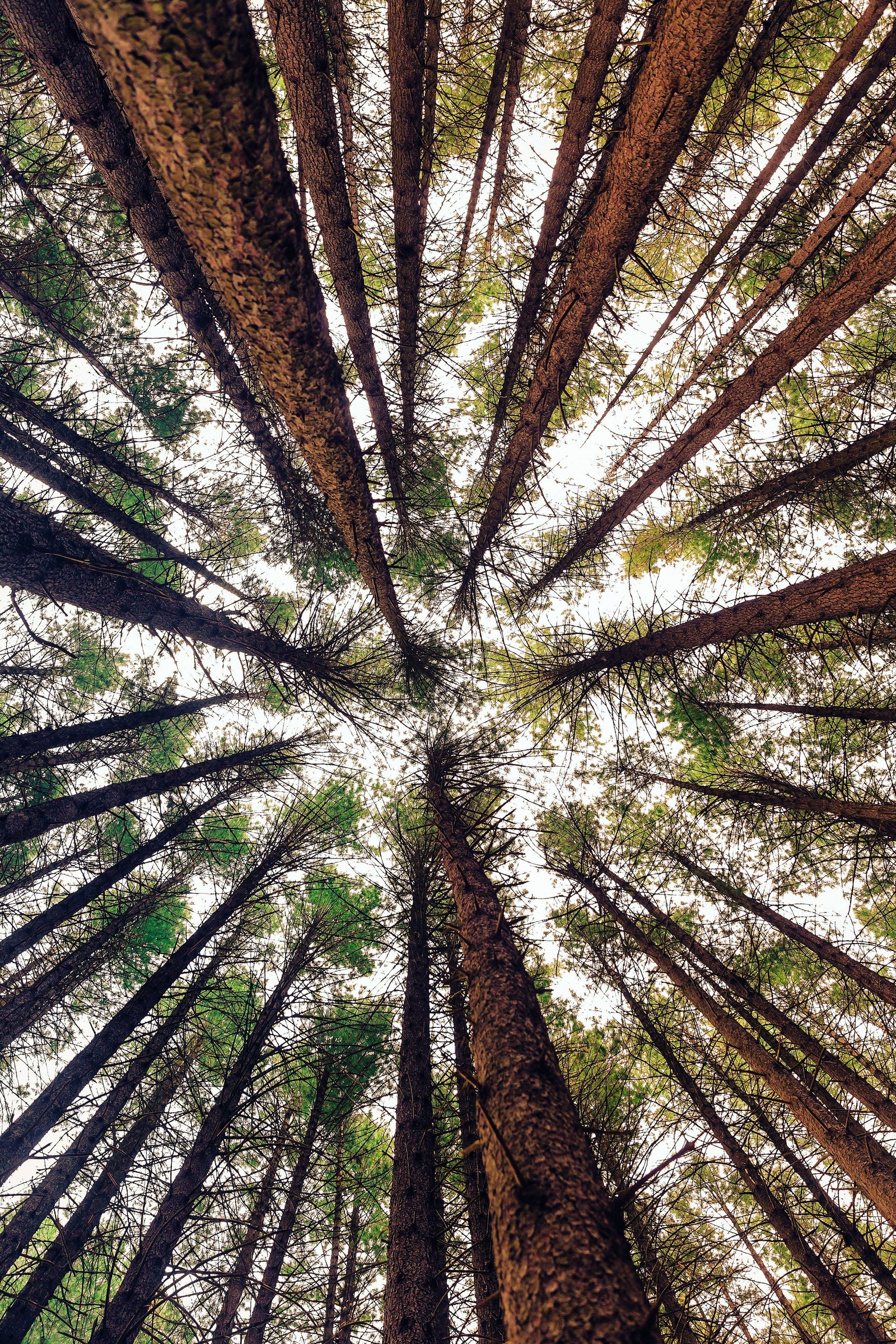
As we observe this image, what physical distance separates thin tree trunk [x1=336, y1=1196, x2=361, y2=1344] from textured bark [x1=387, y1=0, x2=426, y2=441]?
7421 millimetres

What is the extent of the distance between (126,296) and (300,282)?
7.47 meters

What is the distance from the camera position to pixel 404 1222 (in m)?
3.57

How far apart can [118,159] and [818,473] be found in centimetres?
660

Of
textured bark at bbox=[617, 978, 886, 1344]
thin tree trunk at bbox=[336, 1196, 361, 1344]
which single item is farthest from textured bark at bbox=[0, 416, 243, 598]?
textured bark at bbox=[617, 978, 886, 1344]

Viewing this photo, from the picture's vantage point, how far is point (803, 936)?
229 inches

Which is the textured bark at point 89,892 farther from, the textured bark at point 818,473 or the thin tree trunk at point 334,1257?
the textured bark at point 818,473

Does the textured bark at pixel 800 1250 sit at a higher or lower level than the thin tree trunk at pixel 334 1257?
lower

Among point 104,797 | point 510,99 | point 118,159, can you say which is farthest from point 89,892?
point 510,99

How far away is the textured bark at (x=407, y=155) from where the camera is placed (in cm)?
357

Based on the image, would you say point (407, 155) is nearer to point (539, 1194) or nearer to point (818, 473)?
point (818, 473)

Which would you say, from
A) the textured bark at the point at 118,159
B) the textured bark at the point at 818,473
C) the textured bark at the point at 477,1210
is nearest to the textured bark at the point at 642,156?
the textured bark at the point at 118,159

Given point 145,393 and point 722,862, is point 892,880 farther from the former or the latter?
point 145,393

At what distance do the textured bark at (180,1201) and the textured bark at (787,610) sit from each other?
477cm

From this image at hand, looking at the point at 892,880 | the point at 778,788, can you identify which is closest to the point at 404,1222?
the point at 778,788
